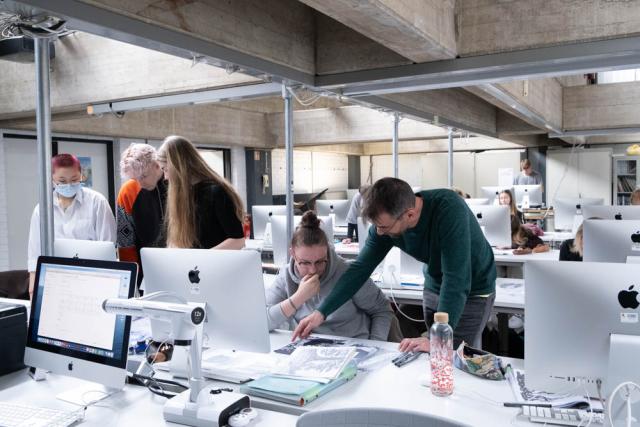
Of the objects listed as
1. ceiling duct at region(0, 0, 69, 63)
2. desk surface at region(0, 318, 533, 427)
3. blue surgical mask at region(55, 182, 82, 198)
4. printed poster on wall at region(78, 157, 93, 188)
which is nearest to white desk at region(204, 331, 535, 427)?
desk surface at region(0, 318, 533, 427)

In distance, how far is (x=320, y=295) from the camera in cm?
255

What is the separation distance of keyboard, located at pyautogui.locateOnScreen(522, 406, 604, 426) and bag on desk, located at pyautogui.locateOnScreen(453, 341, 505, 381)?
9.9 inches

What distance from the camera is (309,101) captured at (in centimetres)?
398

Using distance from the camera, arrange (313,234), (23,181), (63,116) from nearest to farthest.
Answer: (313,234) < (63,116) < (23,181)

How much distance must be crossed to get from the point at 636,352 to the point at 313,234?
1.40m

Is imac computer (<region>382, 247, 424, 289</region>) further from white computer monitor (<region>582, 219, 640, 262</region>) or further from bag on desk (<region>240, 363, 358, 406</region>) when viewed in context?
bag on desk (<region>240, 363, 358, 406</region>)

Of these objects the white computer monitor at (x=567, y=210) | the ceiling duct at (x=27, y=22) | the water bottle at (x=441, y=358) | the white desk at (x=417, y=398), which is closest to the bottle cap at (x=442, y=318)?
the water bottle at (x=441, y=358)

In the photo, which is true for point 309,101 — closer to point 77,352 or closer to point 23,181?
point 77,352

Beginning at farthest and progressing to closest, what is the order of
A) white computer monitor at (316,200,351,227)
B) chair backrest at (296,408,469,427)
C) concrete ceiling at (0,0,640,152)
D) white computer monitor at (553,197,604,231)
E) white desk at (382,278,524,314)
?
white computer monitor at (316,200,351,227)
white computer monitor at (553,197,604,231)
white desk at (382,278,524,314)
concrete ceiling at (0,0,640,152)
chair backrest at (296,408,469,427)

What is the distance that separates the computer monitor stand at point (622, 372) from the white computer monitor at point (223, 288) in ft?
3.42

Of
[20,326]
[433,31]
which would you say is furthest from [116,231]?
[433,31]

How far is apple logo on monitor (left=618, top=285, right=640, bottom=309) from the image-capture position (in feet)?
4.69

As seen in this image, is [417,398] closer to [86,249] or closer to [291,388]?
[291,388]

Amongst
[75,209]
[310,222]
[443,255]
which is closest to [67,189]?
[75,209]
